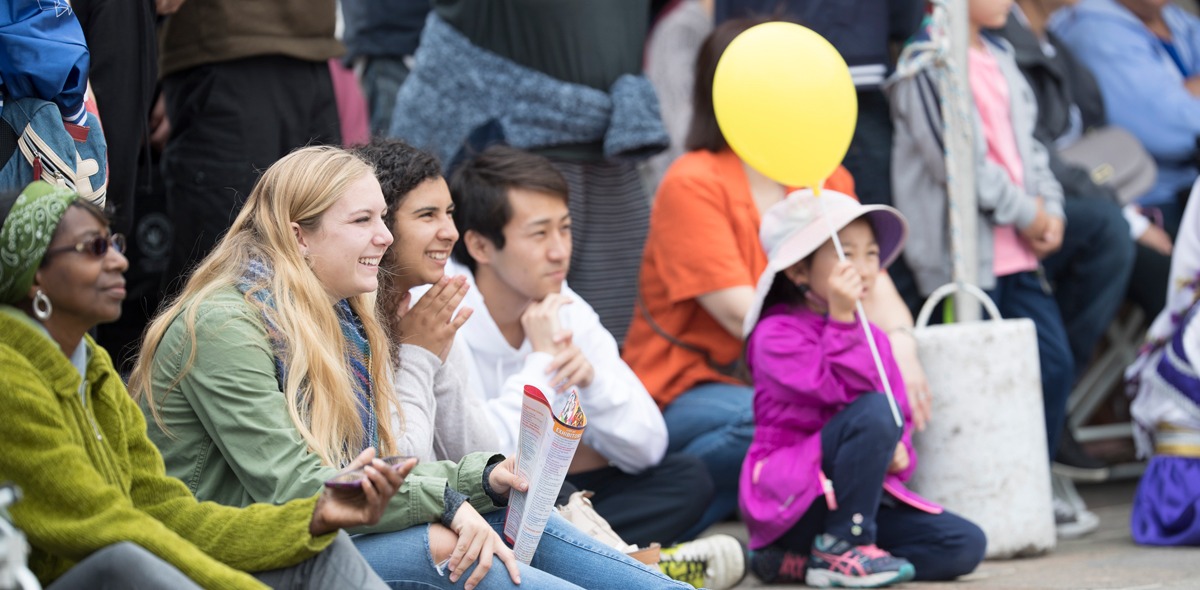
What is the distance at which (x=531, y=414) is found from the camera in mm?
2852

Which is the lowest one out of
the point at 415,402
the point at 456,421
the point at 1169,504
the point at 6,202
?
the point at 1169,504

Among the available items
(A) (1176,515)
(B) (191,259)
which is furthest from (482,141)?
(A) (1176,515)

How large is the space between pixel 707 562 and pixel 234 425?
1.64 m

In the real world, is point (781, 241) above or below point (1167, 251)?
above

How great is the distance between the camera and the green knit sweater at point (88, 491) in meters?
2.27

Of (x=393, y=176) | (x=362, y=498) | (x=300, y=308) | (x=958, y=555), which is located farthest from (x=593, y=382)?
(x=362, y=498)

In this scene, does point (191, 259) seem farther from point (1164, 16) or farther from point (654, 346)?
point (1164, 16)

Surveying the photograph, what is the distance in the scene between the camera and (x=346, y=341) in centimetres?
308

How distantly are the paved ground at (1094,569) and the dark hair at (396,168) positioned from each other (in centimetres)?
149

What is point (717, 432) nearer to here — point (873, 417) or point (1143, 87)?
point (873, 417)

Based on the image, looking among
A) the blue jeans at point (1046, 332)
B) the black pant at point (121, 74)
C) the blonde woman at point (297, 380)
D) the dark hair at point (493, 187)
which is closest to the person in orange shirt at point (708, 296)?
the dark hair at point (493, 187)

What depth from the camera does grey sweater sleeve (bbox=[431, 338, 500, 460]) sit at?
3.47m

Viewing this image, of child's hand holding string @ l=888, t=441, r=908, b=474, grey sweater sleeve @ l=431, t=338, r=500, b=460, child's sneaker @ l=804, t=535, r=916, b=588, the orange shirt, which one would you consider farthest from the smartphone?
the orange shirt

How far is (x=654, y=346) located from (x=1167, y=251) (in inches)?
97.6
